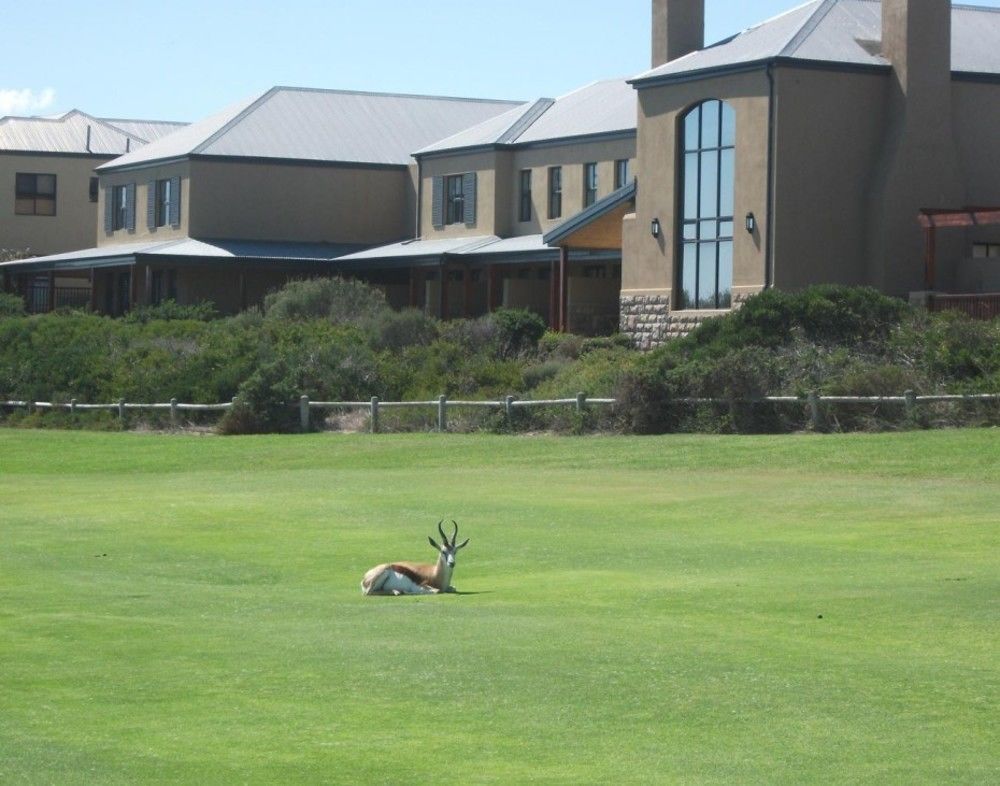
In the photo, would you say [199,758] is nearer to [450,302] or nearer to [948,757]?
[948,757]

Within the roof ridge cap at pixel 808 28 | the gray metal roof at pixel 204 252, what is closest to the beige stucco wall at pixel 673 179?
the roof ridge cap at pixel 808 28

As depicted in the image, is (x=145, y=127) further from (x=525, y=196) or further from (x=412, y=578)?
(x=412, y=578)

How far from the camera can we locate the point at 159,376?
140 ft

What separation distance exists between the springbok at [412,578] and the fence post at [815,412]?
686 inches

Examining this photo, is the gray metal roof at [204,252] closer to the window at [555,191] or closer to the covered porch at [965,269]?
the window at [555,191]

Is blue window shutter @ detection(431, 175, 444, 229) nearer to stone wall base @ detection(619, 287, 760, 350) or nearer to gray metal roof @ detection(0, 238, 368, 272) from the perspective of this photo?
gray metal roof @ detection(0, 238, 368, 272)

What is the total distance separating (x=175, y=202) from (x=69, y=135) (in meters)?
15.8

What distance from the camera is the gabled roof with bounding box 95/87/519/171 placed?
2509 inches

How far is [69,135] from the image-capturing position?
77.6 metres

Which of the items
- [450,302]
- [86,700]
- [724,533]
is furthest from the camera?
[450,302]

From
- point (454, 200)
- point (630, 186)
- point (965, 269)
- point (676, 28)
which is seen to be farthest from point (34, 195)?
point (965, 269)

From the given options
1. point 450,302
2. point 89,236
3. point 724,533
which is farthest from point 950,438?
point 89,236

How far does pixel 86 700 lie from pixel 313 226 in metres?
54.4

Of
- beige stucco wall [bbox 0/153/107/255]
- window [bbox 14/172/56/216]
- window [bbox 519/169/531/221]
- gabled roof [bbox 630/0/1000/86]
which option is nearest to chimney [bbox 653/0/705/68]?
gabled roof [bbox 630/0/1000/86]
